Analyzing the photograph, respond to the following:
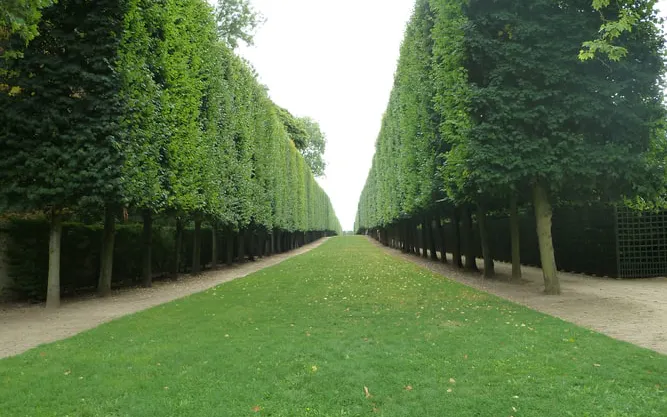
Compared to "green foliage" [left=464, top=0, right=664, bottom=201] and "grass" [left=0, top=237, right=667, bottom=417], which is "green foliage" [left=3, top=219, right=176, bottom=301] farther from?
"green foliage" [left=464, top=0, right=664, bottom=201]

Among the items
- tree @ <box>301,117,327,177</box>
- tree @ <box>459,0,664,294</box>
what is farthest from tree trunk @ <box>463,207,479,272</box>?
tree @ <box>301,117,327,177</box>

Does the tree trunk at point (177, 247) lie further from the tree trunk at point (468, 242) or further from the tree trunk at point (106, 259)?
the tree trunk at point (468, 242)

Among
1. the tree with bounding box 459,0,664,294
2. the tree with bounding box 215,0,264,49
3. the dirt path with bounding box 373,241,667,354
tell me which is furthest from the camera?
the tree with bounding box 215,0,264,49

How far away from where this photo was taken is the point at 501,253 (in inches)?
1021

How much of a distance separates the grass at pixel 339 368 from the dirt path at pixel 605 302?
0.79 meters

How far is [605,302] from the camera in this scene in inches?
429

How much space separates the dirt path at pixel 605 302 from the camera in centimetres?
781

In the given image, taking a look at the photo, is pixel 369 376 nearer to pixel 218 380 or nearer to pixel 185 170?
pixel 218 380

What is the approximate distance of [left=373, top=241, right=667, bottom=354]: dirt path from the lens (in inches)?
307

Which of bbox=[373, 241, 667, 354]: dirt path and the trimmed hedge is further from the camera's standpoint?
the trimmed hedge

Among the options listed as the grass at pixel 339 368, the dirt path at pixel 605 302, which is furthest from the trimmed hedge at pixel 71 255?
the dirt path at pixel 605 302

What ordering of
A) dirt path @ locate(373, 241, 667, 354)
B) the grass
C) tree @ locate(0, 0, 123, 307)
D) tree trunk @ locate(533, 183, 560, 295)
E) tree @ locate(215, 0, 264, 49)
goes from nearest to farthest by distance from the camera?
the grass → dirt path @ locate(373, 241, 667, 354) → tree @ locate(0, 0, 123, 307) → tree trunk @ locate(533, 183, 560, 295) → tree @ locate(215, 0, 264, 49)

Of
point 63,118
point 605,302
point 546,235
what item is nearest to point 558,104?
point 546,235

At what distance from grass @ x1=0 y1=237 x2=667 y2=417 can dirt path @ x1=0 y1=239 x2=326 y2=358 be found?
817 millimetres
